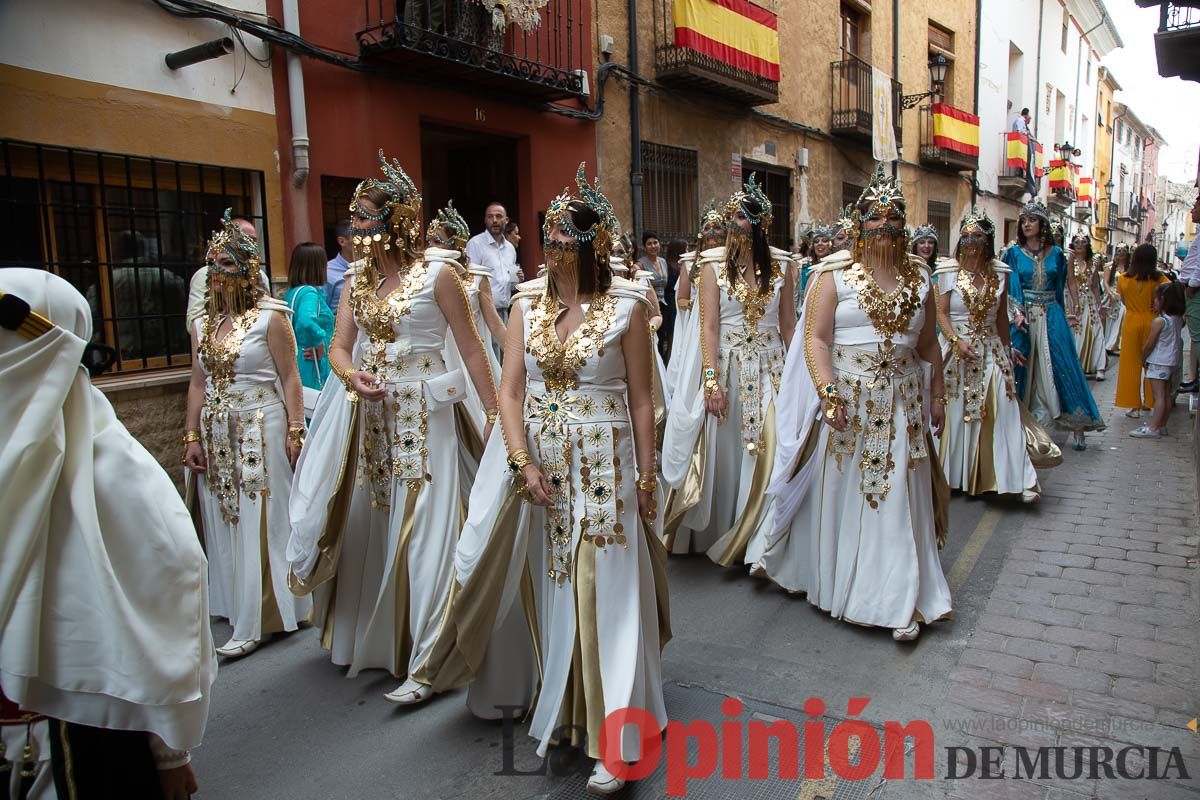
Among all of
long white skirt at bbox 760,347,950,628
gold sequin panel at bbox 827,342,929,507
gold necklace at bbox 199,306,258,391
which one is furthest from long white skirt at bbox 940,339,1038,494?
gold necklace at bbox 199,306,258,391

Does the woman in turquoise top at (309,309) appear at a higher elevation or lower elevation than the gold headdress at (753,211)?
lower

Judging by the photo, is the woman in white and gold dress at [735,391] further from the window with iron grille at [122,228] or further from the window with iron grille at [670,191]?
the window with iron grille at [670,191]

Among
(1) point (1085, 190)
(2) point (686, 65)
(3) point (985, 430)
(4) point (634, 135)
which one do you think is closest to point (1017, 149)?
(1) point (1085, 190)

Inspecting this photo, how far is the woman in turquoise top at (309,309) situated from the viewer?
6.08 m

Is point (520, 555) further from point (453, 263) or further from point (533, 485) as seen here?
point (453, 263)

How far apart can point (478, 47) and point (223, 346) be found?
6.18 meters

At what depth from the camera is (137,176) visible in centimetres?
683

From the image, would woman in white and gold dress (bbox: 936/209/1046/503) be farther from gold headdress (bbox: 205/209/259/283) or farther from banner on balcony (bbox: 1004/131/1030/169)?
banner on balcony (bbox: 1004/131/1030/169)

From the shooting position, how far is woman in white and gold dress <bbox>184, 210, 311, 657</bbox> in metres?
4.39

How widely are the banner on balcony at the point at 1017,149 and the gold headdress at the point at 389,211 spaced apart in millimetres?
27069

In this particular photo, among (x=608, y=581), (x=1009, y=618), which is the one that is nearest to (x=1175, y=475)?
(x=1009, y=618)

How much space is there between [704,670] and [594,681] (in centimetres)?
108

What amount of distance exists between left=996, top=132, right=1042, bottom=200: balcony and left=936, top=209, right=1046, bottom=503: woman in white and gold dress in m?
22.7

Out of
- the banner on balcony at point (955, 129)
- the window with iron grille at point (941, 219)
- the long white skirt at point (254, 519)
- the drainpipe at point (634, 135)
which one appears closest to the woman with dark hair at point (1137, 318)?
the drainpipe at point (634, 135)
